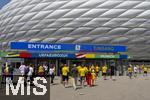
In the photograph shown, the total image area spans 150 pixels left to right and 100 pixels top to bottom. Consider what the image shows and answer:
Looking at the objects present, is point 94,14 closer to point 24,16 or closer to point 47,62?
point 24,16

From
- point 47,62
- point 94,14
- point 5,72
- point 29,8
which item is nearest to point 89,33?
point 94,14

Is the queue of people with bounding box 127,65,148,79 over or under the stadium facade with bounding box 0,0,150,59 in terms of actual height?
under

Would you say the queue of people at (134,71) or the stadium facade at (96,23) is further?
the stadium facade at (96,23)

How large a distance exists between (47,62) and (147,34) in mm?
16647

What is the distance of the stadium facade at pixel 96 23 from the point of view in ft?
158

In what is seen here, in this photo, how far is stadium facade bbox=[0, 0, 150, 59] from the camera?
158ft

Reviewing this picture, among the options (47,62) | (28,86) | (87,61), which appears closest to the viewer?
(28,86)

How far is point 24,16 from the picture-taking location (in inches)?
2101

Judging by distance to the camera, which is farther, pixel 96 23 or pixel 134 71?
pixel 96 23

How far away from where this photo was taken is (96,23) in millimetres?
48375

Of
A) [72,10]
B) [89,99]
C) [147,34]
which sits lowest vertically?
[89,99]

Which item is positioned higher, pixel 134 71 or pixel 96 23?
pixel 96 23

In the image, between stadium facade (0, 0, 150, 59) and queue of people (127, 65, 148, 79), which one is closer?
queue of people (127, 65, 148, 79)

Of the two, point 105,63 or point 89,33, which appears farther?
point 89,33
